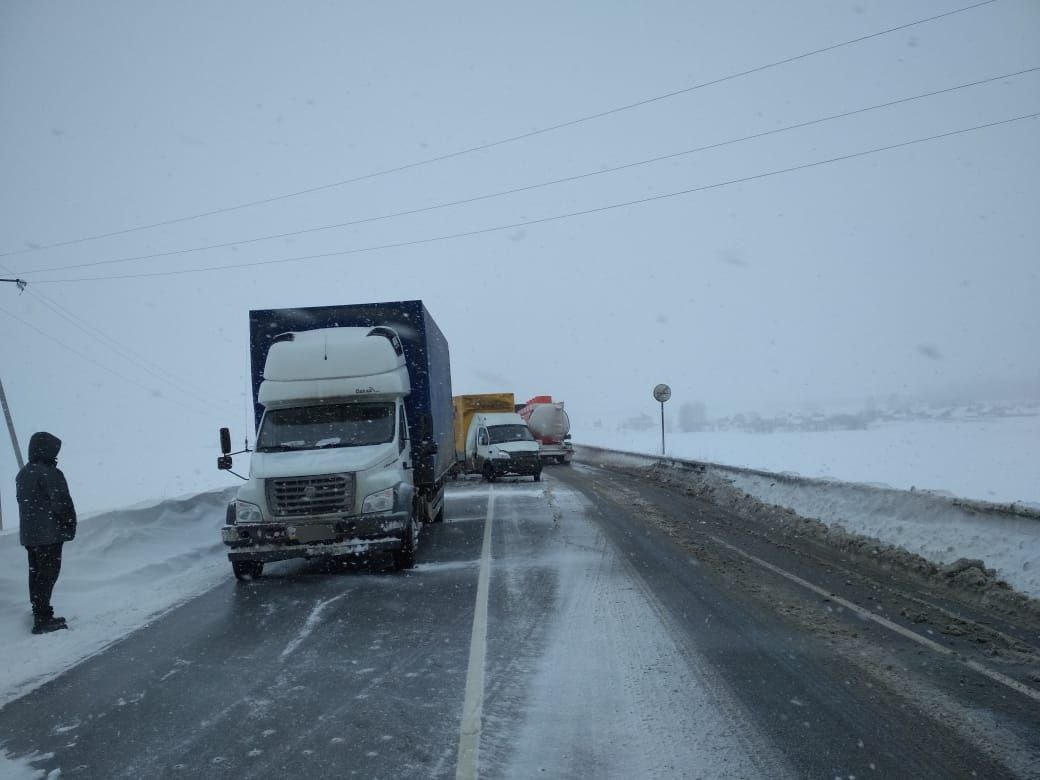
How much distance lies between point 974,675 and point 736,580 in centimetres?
301

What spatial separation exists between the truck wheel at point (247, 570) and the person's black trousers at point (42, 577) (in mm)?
2164

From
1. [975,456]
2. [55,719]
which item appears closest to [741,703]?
[55,719]

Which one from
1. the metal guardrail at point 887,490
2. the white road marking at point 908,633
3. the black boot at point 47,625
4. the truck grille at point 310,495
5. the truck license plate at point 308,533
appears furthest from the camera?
the truck grille at point 310,495

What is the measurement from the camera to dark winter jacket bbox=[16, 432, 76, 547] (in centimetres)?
667

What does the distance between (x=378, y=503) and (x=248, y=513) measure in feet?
5.50

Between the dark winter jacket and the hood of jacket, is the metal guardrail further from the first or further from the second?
the hood of jacket

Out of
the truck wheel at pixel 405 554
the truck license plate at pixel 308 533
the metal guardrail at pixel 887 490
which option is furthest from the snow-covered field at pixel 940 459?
the truck license plate at pixel 308 533

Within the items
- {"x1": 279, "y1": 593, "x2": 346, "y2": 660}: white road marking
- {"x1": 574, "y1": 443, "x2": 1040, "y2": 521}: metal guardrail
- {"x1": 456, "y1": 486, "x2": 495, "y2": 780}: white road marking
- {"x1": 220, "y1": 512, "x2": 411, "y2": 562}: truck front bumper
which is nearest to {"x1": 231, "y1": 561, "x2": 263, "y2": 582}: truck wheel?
{"x1": 220, "y1": 512, "x2": 411, "y2": 562}: truck front bumper

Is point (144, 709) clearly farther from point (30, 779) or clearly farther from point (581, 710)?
point (581, 710)

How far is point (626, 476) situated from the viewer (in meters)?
23.8

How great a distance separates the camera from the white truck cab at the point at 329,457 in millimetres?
8320

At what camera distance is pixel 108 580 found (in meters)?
8.59

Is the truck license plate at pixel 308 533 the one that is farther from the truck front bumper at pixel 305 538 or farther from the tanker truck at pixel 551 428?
the tanker truck at pixel 551 428

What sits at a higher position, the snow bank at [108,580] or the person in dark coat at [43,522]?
the person in dark coat at [43,522]
